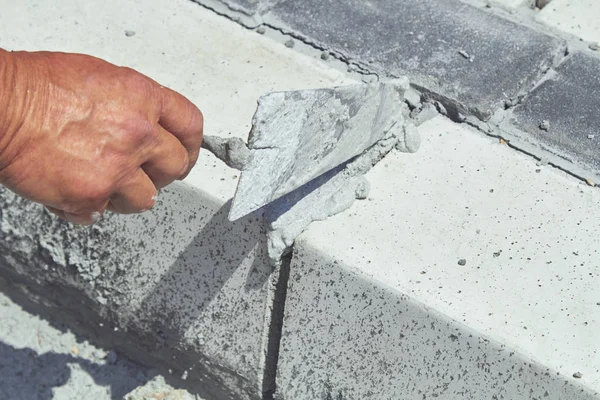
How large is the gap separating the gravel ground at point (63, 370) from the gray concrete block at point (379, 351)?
21.3 inches

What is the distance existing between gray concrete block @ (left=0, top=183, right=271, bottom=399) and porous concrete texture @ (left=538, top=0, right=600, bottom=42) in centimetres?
111

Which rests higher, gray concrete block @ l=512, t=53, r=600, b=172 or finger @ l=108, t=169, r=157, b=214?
gray concrete block @ l=512, t=53, r=600, b=172

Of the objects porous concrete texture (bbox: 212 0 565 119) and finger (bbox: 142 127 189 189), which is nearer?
finger (bbox: 142 127 189 189)

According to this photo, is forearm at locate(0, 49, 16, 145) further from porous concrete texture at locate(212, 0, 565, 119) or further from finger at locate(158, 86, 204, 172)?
porous concrete texture at locate(212, 0, 565, 119)

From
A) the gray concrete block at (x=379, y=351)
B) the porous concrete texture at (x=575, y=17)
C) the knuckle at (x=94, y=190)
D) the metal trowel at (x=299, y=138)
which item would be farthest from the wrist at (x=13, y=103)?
the porous concrete texture at (x=575, y=17)

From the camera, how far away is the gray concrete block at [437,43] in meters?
2.19

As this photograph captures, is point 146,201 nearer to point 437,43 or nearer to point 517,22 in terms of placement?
point 437,43

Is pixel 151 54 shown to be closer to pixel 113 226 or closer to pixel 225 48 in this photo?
pixel 225 48

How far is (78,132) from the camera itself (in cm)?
160

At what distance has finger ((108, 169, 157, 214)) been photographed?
5.47 feet

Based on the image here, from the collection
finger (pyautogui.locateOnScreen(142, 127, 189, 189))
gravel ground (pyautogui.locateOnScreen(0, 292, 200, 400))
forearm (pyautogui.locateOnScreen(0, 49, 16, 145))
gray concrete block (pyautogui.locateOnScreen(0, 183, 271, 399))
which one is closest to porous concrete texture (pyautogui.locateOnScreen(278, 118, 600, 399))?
gray concrete block (pyautogui.locateOnScreen(0, 183, 271, 399))

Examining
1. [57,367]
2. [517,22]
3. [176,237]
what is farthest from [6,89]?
[517,22]

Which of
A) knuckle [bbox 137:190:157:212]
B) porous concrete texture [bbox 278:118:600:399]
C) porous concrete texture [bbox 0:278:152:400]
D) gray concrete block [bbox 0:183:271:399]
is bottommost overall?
porous concrete texture [bbox 0:278:152:400]

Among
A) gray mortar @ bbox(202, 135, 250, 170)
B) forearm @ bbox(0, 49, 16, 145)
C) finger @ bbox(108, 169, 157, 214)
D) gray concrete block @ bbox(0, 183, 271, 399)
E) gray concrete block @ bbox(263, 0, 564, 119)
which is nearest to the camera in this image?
forearm @ bbox(0, 49, 16, 145)
